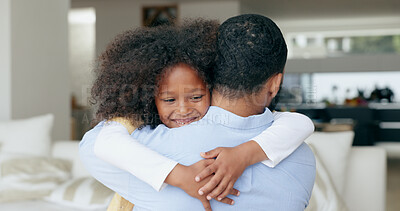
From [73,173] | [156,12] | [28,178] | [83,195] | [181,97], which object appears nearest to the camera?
[181,97]

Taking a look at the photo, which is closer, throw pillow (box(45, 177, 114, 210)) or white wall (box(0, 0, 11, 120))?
throw pillow (box(45, 177, 114, 210))

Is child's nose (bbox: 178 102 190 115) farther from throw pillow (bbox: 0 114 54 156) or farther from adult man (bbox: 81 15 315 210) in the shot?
throw pillow (bbox: 0 114 54 156)

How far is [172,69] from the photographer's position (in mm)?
857

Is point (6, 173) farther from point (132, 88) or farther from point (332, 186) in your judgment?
point (132, 88)

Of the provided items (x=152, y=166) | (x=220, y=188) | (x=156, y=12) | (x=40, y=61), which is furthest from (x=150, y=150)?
(x=156, y=12)

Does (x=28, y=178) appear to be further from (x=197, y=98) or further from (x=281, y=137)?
(x=281, y=137)

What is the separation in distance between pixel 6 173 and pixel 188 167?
2235 millimetres

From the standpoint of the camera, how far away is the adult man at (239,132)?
73cm

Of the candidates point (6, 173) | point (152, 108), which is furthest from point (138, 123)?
point (6, 173)

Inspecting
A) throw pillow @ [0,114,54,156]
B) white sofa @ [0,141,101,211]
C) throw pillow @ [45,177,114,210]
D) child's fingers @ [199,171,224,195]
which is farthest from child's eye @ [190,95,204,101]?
throw pillow @ [0,114,54,156]

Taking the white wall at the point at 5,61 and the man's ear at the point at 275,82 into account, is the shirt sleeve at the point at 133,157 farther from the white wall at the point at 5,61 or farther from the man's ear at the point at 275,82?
the white wall at the point at 5,61

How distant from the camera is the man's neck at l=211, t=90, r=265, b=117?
2.50 feet

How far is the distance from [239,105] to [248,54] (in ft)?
0.31

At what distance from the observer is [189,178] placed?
28.0 inches
